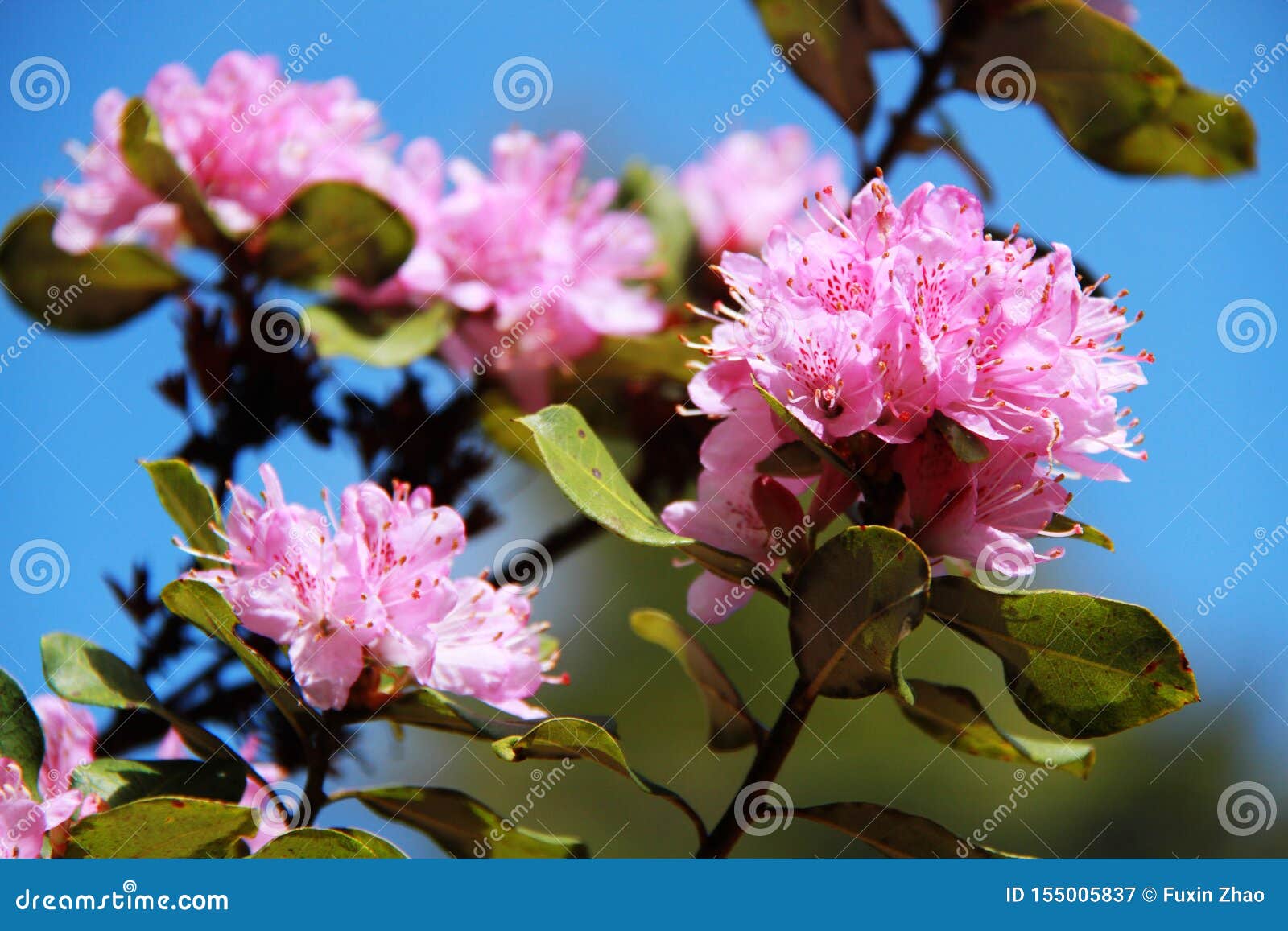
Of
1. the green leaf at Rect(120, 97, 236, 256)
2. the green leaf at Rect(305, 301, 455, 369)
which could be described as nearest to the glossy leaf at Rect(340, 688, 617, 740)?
the green leaf at Rect(305, 301, 455, 369)

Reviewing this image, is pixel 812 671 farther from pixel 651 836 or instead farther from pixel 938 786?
pixel 938 786

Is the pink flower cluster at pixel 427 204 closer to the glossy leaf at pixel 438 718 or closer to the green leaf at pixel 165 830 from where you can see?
the glossy leaf at pixel 438 718

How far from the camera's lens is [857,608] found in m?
0.92

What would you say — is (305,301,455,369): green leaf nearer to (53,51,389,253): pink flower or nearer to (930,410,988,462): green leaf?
(53,51,389,253): pink flower

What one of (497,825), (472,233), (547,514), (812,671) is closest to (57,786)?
(497,825)

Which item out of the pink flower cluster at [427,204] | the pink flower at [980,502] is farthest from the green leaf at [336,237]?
the pink flower at [980,502]

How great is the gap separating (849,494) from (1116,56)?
718 millimetres

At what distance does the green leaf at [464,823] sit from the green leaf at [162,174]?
81cm

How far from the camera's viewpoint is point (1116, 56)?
1371mm

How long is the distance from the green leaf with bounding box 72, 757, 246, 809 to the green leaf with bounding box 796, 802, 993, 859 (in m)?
0.55

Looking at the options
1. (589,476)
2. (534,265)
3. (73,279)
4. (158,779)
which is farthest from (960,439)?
(73,279)

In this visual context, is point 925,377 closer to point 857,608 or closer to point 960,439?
point 960,439

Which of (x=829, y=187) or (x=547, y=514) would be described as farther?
(x=547, y=514)

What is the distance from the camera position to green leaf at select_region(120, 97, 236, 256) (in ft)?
4.77
